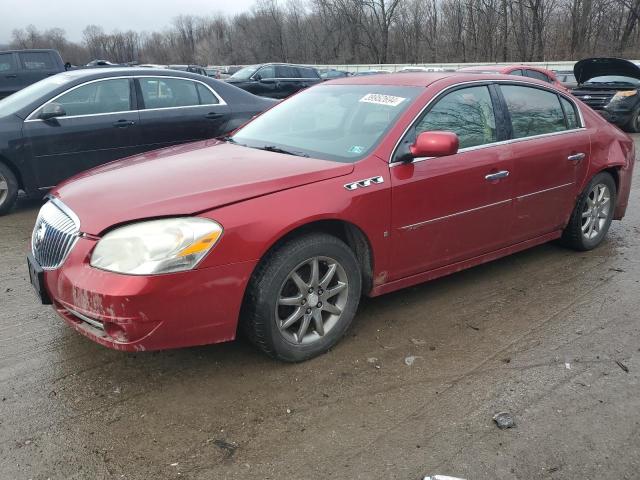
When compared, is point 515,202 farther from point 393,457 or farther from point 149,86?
point 149,86

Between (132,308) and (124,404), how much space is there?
1.82 feet

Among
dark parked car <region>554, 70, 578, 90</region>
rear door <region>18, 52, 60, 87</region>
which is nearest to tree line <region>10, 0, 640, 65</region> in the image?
dark parked car <region>554, 70, 578, 90</region>

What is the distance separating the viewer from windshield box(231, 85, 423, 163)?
3553mm

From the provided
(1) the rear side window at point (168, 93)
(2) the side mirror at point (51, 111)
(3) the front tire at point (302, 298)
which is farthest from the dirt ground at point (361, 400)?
(1) the rear side window at point (168, 93)

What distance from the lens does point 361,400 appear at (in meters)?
2.85

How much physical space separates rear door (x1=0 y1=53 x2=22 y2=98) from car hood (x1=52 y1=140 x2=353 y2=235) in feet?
40.6

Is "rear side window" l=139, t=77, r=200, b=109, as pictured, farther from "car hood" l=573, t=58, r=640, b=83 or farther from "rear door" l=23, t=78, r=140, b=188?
"car hood" l=573, t=58, r=640, b=83

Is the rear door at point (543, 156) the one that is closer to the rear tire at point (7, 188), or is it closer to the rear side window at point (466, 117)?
the rear side window at point (466, 117)

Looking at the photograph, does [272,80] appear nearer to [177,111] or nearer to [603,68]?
[603,68]

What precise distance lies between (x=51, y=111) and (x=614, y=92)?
13.2m

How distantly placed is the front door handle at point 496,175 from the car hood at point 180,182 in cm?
116

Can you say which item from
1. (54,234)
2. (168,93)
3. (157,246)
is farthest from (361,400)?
(168,93)

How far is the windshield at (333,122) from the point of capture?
355 cm

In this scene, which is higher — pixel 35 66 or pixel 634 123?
pixel 35 66
